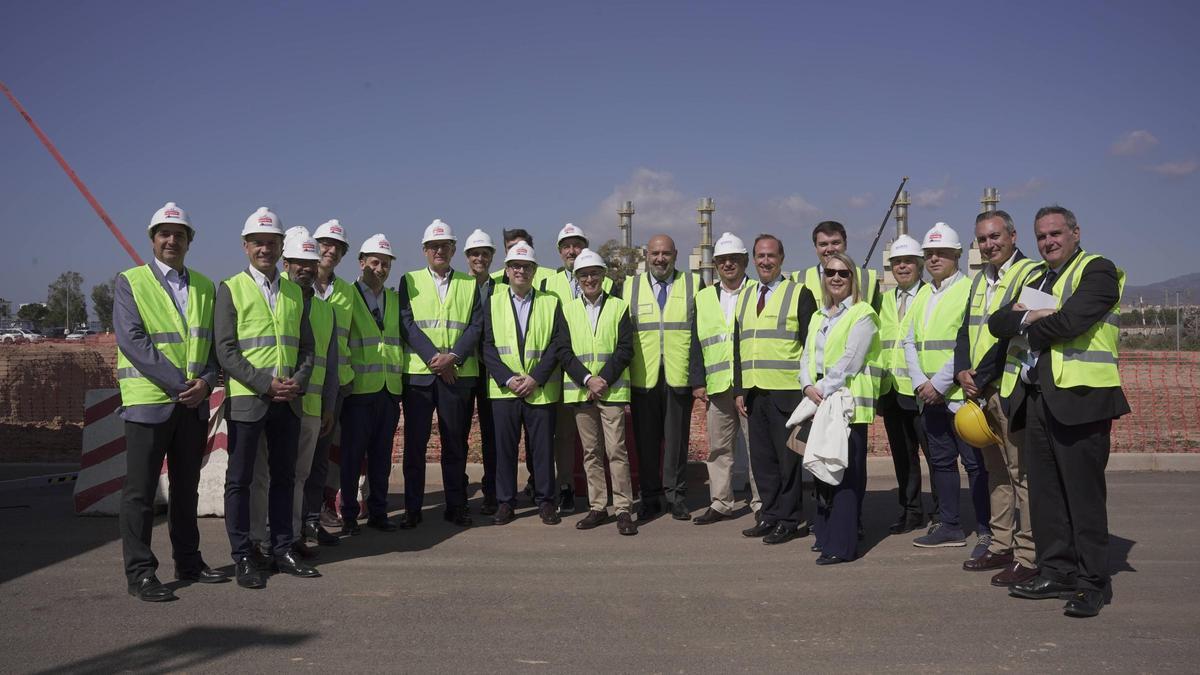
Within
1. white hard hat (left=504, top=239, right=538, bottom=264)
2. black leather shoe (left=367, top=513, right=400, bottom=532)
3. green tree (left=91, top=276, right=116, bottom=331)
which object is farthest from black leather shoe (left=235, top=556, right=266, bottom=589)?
green tree (left=91, top=276, right=116, bottom=331)

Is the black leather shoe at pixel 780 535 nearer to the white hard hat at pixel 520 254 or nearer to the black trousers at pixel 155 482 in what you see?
the white hard hat at pixel 520 254

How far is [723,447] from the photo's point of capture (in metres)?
8.11

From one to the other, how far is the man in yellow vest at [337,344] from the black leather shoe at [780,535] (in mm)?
3353

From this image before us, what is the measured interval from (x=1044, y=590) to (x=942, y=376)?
5.66 feet

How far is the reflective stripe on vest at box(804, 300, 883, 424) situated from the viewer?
6.68m

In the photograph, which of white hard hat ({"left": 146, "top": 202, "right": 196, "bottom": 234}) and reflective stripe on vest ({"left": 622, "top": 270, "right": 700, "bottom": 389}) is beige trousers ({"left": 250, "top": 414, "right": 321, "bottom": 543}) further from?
reflective stripe on vest ({"left": 622, "top": 270, "right": 700, "bottom": 389})

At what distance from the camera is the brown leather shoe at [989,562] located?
6.29 m

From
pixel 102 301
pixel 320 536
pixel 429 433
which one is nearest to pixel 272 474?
pixel 320 536

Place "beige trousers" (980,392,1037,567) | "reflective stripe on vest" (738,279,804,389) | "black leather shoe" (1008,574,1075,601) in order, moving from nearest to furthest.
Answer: "black leather shoe" (1008,574,1075,601)
"beige trousers" (980,392,1037,567)
"reflective stripe on vest" (738,279,804,389)

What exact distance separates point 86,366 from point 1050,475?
19832 mm

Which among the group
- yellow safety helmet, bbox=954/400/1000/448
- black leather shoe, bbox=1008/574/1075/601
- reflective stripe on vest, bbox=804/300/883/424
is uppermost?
reflective stripe on vest, bbox=804/300/883/424

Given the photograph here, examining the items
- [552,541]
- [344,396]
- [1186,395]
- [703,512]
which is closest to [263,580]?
[344,396]

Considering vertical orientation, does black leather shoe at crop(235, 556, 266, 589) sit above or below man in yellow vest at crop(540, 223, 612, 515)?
below

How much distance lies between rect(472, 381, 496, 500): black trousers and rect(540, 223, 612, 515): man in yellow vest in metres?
0.58
